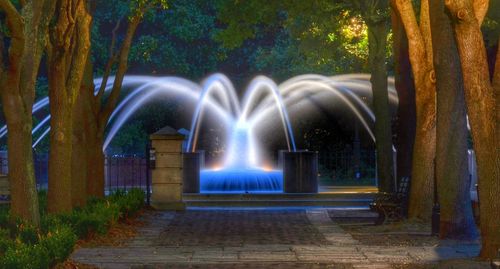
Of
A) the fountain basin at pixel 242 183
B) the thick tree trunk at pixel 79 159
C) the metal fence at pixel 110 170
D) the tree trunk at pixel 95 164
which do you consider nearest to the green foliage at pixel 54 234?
the thick tree trunk at pixel 79 159

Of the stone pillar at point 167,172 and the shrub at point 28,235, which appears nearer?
the shrub at point 28,235

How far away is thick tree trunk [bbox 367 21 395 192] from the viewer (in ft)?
100

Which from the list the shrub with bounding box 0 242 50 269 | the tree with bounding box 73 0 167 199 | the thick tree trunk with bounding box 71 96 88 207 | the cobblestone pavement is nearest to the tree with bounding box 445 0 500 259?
the cobblestone pavement

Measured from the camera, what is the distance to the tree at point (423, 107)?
22.0m

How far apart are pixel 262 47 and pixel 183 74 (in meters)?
5.27

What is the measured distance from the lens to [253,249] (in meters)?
18.2

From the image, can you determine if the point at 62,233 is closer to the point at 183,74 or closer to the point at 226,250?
the point at 226,250

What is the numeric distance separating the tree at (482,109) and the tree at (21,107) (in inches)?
252

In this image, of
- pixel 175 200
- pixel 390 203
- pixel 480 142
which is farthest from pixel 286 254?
pixel 175 200

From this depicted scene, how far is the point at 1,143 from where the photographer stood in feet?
166

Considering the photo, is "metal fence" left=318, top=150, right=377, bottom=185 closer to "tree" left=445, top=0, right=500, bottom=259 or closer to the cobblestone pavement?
the cobblestone pavement

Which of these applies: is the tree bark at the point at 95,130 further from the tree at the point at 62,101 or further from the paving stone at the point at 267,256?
the paving stone at the point at 267,256

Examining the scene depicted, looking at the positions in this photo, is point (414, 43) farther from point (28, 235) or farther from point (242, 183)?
point (242, 183)

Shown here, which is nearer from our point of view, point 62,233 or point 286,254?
point 62,233
